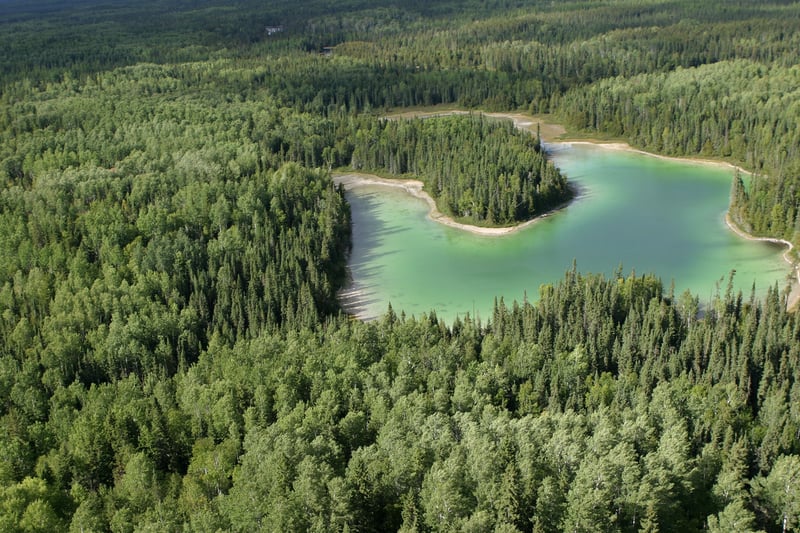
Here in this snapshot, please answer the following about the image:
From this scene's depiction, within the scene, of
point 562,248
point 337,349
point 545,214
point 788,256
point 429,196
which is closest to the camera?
point 337,349

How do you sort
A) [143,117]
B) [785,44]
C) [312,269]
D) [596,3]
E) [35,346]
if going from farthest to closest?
[596,3] < [785,44] < [143,117] < [312,269] < [35,346]

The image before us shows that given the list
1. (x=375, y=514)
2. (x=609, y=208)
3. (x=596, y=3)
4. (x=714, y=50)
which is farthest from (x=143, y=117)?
(x=596, y=3)

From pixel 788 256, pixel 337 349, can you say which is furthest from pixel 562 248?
pixel 337 349

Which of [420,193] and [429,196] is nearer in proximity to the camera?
[429,196]

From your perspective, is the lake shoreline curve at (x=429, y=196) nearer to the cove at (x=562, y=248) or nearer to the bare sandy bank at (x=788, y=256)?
the cove at (x=562, y=248)

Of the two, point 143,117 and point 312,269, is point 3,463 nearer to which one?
point 312,269

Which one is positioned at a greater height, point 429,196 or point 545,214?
point 429,196

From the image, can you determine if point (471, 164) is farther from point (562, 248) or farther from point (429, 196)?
point (562, 248)
